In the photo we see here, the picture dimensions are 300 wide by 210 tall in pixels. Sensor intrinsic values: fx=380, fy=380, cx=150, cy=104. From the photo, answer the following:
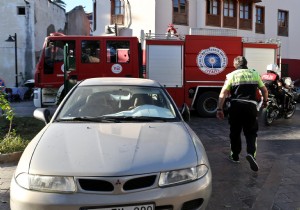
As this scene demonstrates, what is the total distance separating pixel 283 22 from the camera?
28531 mm

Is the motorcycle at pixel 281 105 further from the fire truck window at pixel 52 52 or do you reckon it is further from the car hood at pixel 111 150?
the car hood at pixel 111 150

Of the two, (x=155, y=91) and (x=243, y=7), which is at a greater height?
(x=243, y=7)

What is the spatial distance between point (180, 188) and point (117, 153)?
624 mm

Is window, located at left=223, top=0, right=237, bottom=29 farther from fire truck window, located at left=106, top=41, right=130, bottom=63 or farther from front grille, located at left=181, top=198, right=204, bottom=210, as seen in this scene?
front grille, located at left=181, top=198, right=204, bottom=210

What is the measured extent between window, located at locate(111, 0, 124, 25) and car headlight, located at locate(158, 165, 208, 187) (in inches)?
860

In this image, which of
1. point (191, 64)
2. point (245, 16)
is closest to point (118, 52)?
point (191, 64)

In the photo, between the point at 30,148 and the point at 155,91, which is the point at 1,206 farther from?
the point at 155,91

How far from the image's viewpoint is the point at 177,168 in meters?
3.25

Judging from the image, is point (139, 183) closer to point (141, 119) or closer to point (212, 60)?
point (141, 119)

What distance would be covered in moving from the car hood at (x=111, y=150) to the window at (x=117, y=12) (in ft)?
69.1

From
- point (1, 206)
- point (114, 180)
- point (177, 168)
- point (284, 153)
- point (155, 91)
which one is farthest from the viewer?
point (284, 153)

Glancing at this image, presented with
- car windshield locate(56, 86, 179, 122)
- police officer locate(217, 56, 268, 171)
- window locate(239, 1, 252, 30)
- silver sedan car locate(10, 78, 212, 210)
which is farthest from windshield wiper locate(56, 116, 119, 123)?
window locate(239, 1, 252, 30)

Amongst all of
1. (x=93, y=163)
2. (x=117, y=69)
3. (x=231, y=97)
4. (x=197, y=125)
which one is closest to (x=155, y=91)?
(x=231, y=97)

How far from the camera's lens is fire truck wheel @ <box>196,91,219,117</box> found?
12906 millimetres
